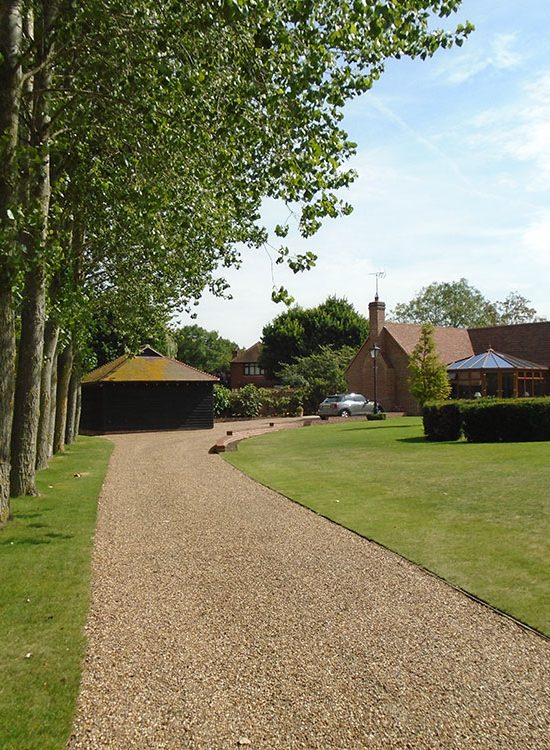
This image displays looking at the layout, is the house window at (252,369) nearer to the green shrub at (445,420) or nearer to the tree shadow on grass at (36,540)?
the green shrub at (445,420)

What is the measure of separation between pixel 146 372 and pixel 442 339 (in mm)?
27838

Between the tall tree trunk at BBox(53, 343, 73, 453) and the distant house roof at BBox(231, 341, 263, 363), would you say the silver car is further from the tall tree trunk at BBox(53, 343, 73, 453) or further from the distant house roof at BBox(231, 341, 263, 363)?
the distant house roof at BBox(231, 341, 263, 363)

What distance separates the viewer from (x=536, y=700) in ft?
13.8

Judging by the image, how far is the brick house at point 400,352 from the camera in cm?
4966

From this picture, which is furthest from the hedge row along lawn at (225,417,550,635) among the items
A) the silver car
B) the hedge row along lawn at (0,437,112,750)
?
the silver car

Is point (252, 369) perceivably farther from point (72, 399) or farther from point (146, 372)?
point (72, 399)

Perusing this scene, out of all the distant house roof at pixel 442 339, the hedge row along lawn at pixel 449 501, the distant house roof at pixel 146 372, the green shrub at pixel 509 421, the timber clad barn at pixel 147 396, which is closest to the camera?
the hedge row along lawn at pixel 449 501

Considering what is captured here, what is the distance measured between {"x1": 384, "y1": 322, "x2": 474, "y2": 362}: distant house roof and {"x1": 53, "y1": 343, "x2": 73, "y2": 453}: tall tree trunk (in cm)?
3243

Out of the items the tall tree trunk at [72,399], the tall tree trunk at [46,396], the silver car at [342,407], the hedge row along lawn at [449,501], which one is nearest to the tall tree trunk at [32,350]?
the tall tree trunk at [46,396]

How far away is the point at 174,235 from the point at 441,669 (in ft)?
38.7

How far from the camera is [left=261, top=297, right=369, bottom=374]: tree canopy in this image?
68750 mm

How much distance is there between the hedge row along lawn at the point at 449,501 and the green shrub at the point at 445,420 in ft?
5.19

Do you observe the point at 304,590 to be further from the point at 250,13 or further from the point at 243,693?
the point at 250,13

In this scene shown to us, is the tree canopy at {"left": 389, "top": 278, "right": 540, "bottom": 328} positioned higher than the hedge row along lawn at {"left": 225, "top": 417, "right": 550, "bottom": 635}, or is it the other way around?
the tree canopy at {"left": 389, "top": 278, "right": 540, "bottom": 328}
